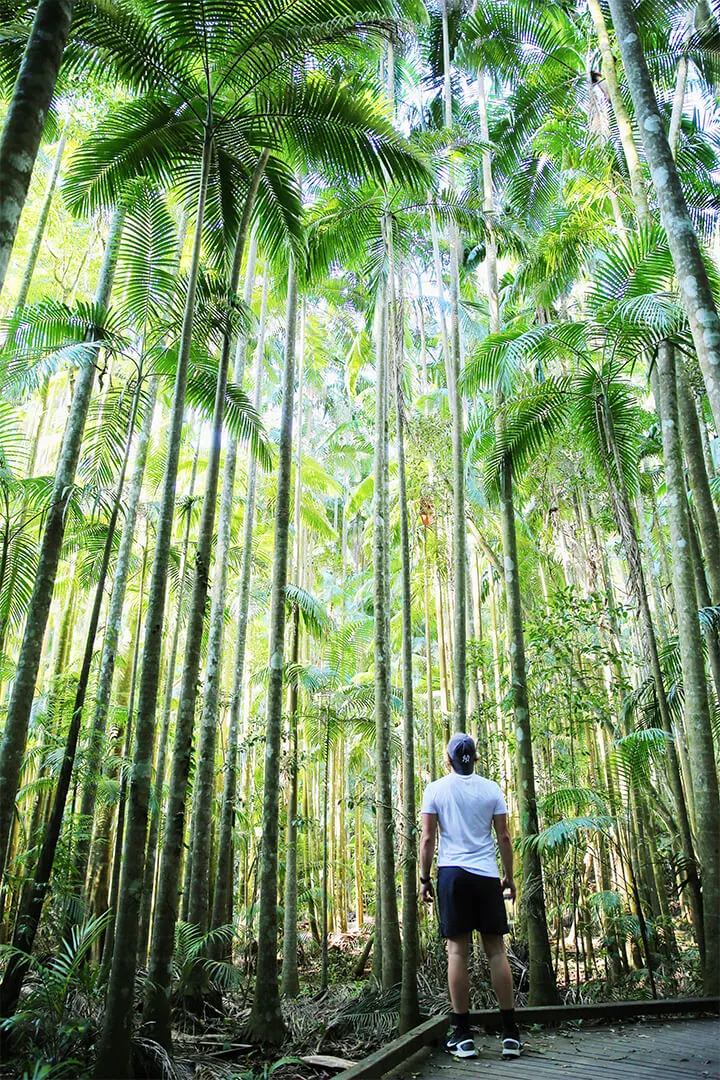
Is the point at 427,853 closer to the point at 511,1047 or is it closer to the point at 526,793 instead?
the point at 511,1047

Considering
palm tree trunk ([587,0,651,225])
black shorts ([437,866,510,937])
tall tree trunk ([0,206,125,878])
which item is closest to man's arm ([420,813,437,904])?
black shorts ([437,866,510,937])

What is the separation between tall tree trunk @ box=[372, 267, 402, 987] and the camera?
7047 millimetres

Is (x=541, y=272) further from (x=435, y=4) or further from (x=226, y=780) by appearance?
(x=226, y=780)

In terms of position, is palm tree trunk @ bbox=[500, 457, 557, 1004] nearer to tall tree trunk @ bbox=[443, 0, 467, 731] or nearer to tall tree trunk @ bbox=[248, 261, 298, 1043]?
tall tree trunk @ bbox=[443, 0, 467, 731]

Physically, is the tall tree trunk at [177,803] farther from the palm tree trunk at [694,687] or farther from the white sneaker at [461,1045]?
the palm tree trunk at [694,687]

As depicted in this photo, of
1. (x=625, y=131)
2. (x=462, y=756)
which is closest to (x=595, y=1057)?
(x=462, y=756)

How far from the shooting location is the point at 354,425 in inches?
800

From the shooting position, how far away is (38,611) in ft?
17.1

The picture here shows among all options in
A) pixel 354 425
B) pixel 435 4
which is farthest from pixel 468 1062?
A: pixel 354 425

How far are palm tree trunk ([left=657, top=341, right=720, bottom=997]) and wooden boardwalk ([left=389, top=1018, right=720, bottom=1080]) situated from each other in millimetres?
940

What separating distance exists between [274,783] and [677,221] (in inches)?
191

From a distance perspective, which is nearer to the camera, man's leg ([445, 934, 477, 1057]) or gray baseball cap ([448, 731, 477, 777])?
man's leg ([445, 934, 477, 1057])

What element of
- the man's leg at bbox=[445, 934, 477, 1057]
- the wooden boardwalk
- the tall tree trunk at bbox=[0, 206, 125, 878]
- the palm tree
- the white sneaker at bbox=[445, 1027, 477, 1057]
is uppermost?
the palm tree

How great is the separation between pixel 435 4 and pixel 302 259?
687 cm
